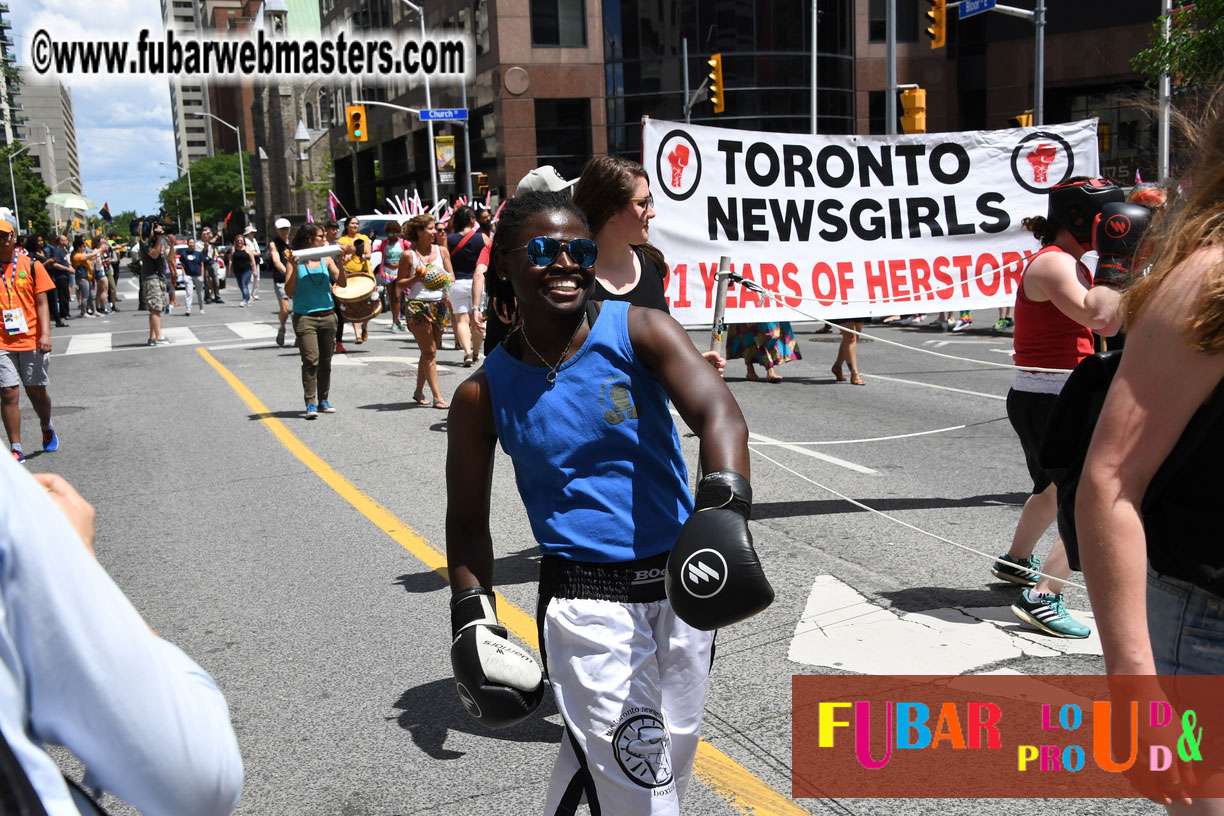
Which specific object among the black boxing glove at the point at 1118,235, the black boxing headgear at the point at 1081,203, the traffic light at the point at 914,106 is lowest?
the black boxing glove at the point at 1118,235

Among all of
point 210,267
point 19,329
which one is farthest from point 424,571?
point 210,267

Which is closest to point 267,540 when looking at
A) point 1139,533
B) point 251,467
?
point 251,467

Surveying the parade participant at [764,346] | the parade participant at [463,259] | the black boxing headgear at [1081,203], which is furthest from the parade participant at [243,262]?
the black boxing headgear at [1081,203]

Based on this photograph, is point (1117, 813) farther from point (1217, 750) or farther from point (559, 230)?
point (559, 230)

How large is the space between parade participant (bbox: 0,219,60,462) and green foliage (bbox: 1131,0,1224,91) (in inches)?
595

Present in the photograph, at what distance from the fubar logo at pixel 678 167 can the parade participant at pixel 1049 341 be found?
210 centimetres

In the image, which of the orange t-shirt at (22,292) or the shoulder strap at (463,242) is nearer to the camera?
the orange t-shirt at (22,292)

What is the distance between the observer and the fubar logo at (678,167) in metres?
6.29

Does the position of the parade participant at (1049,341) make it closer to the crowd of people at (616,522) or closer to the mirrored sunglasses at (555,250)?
the crowd of people at (616,522)

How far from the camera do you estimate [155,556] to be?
631 cm

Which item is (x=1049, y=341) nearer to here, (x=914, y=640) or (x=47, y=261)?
(x=914, y=640)

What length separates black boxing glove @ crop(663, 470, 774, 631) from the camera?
197 centimetres

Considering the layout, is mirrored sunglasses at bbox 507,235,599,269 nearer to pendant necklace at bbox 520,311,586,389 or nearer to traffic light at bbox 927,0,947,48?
pendant necklace at bbox 520,311,586,389

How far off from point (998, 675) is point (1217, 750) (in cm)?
242
